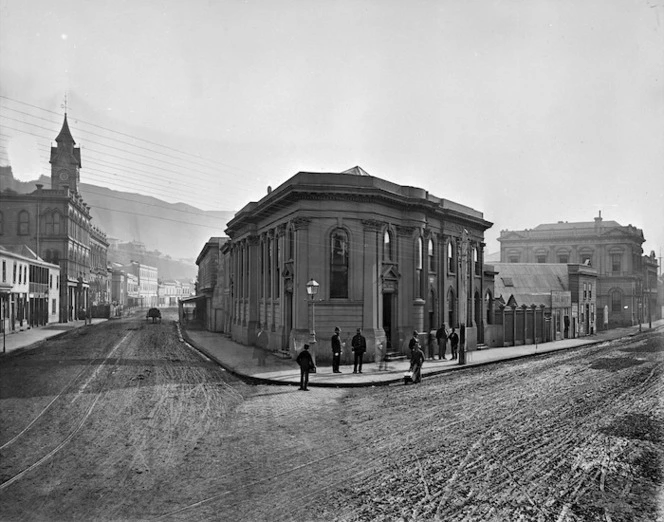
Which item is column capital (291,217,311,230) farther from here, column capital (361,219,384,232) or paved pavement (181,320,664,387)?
paved pavement (181,320,664,387)

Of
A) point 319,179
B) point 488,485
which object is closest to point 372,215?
point 319,179

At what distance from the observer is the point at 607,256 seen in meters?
66.8

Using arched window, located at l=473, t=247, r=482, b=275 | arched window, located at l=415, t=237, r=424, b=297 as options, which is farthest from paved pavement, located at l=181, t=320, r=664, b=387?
arched window, located at l=473, t=247, r=482, b=275

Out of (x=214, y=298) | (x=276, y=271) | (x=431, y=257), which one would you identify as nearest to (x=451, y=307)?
(x=431, y=257)

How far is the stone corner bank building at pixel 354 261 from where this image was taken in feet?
73.9

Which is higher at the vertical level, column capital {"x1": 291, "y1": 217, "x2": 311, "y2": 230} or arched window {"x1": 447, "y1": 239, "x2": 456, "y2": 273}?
column capital {"x1": 291, "y1": 217, "x2": 311, "y2": 230}

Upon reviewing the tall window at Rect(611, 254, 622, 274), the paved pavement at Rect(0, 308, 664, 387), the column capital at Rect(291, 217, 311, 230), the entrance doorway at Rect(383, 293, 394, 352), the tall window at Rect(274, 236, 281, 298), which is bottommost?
the paved pavement at Rect(0, 308, 664, 387)

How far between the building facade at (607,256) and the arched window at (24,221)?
6501cm

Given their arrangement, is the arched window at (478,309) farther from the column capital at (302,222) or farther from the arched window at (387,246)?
the column capital at (302,222)

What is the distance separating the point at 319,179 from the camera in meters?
22.5

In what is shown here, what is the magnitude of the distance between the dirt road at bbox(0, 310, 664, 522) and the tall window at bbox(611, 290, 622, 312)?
186 ft

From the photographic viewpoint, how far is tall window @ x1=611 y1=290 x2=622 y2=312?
215ft

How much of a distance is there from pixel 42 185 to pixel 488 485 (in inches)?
365

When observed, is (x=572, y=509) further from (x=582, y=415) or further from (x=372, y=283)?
(x=372, y=283)
